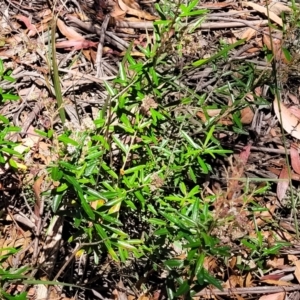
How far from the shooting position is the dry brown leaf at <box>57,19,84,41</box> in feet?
10.8

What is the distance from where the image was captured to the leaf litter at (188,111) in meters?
2.62

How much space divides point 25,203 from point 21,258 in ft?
0.88

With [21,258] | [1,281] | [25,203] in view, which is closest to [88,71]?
[25,203]

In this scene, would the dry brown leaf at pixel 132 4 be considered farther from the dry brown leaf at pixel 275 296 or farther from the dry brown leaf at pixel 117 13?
the dry brown leaf at pixel 275 296

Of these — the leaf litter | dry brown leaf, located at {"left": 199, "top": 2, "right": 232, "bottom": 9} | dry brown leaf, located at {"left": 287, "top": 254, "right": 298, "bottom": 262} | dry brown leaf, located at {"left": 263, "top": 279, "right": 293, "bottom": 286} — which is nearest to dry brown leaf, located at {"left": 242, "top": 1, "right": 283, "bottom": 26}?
the leaf litter

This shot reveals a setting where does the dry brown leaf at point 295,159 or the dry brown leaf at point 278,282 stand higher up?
the dry brown leaf at point 295,159

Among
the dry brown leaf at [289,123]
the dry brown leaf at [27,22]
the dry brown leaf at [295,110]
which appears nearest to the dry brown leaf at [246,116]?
the dry brown leaf at [289,123]

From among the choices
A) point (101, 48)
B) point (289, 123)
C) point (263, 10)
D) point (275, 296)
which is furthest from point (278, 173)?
point (101, 48)

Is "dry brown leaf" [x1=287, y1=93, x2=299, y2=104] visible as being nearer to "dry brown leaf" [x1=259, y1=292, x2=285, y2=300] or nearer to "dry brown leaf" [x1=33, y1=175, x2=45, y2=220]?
"dry brown leaf" [x1=259, y1=292, x2=285, y2=300]

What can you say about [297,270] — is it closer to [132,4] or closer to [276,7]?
[276,7]

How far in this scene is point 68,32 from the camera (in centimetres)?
331

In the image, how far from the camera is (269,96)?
10.5 ft

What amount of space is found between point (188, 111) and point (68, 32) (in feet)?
3.50

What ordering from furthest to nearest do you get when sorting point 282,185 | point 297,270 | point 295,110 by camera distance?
1. point 295,110
2. point 282,185
3. point 297,270
